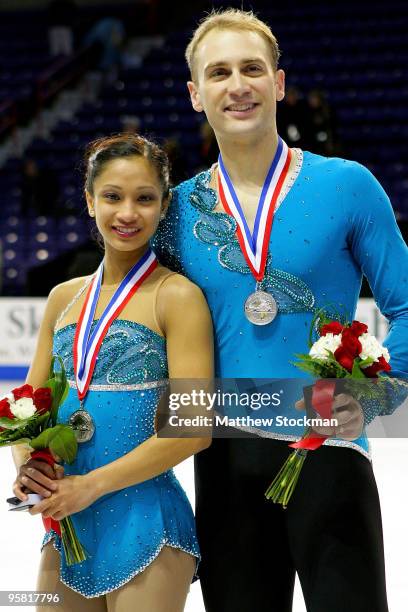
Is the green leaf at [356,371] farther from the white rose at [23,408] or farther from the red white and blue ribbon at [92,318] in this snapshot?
the white rose at [23,408]

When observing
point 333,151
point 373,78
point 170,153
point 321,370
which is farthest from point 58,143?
point 321,370

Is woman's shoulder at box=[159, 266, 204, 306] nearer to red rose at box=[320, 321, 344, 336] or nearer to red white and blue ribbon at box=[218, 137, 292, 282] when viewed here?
red white and blue ribbon at box=[218, 137, 292, 282]

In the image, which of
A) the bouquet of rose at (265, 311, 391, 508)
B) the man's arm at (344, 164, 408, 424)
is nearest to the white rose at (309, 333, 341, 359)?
the bouquet of rose at (265, 311, 391, 508)

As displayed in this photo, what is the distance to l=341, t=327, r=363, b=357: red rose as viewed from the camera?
1.80 m

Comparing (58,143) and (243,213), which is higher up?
(58,143)

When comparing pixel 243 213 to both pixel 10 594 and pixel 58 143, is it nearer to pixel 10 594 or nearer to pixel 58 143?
pixel 10 594

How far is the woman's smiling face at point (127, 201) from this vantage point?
208 cm

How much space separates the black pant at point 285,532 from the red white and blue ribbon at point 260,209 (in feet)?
1.24

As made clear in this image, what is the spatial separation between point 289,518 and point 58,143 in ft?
34.2

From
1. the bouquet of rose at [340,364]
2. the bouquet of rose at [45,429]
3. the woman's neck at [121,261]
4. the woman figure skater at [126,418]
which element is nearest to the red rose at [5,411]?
the bouquet of rose at [45,429]

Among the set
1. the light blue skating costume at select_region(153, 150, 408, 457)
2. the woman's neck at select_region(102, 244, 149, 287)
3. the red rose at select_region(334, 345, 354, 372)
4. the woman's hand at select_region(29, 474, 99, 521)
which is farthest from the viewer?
the woman's neck at select_region(102, 244, 149, 287)

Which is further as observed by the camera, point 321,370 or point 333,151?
point 333,151

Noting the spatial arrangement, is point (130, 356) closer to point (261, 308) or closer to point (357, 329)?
point (261, 308)

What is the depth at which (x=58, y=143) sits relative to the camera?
471 inches
